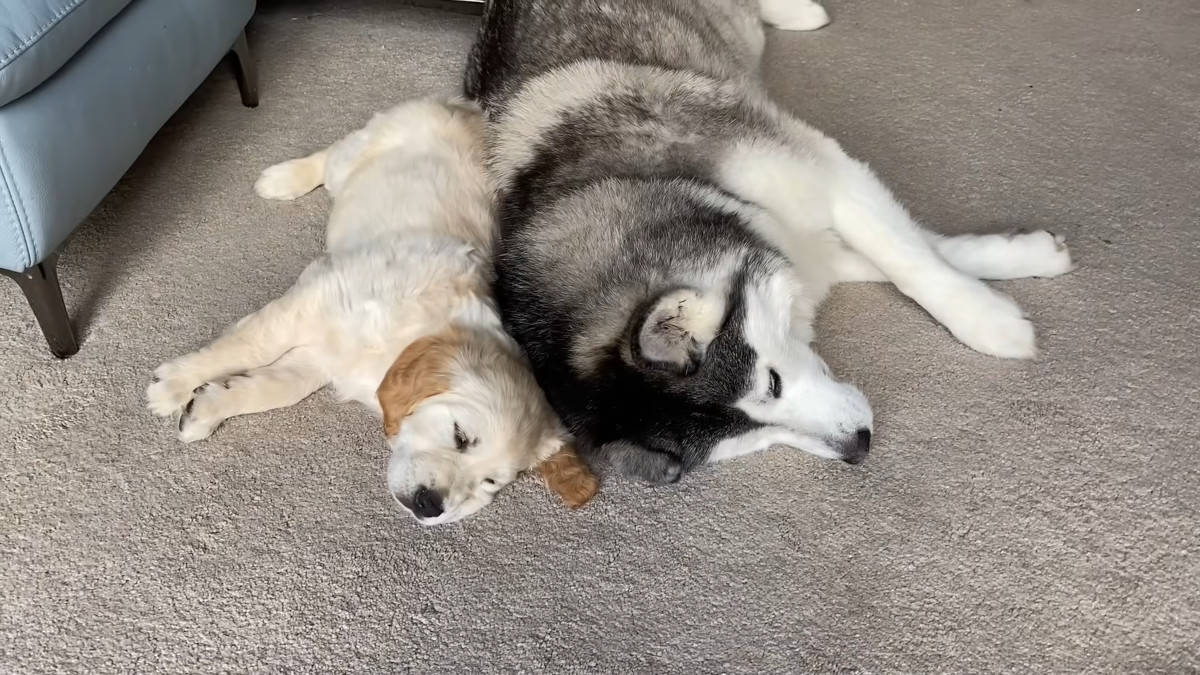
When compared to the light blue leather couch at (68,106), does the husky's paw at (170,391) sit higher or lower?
lower

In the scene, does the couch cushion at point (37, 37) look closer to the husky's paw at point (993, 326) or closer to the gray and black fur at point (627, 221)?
the gray and black fur at point (627, 221)

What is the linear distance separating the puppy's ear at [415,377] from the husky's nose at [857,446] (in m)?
0.83

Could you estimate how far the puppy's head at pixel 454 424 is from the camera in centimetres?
171

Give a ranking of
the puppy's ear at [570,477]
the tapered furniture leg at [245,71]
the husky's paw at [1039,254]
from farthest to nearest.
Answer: the tapered furniture leg at [245,71]
the husky's paw at [1039,254]
the puppy's ear at [570,477]

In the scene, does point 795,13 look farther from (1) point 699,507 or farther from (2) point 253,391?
(2) point 253,391

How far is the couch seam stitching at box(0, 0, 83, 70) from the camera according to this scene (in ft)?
5.48

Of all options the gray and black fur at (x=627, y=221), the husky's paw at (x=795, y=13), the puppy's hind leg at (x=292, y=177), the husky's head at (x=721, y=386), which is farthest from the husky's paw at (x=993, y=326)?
the puppy's hind leg at (x=292, y=177)

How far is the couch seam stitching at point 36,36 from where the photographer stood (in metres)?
1.67

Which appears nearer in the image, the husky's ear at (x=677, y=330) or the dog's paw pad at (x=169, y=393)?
the husky's ear at (x=677, y=330)

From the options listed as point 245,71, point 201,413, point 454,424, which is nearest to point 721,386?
point 454,424

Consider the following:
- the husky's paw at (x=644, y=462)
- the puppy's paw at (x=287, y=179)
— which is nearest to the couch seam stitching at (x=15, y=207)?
the puppy's paw at (x=287, y=179)

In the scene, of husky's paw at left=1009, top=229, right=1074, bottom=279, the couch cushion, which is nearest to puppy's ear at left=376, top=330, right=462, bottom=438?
the couch cushion

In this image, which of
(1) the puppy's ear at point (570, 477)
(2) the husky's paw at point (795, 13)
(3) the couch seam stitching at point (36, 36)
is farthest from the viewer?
(2) the husky's paw at point (795, 13)

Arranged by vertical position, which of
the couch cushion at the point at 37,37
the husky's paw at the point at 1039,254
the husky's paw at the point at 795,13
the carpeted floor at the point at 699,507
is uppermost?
the couch cushion at the point at 37,37
